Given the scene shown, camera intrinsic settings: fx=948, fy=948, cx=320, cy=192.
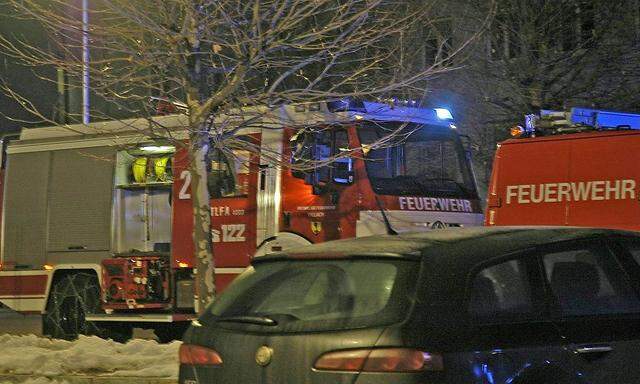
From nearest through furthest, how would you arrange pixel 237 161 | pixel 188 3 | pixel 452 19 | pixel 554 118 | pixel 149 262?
pixel 188 3, pixel 554 118, pixel 237 161, pixel 149 262, pixel 452 19

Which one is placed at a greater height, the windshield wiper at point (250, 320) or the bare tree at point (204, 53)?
the bare tree at point (204, 53)

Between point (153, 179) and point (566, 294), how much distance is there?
353 inches

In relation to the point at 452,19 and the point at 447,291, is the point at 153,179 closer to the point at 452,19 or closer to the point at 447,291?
the point at 452,19

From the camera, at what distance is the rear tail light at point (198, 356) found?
4.97 m

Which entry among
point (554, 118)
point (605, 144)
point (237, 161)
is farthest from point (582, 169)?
point (237, 161)

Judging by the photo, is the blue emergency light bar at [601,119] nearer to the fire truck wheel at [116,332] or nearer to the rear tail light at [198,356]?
the rear tail light at [198,356]

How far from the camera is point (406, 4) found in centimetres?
1463

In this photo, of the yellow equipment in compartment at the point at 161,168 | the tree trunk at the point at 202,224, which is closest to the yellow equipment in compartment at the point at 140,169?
the yellow equipment in compartment at the point at 161,168

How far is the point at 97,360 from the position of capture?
958 centimetres

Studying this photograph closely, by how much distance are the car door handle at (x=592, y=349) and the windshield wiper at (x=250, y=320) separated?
5.04 feet

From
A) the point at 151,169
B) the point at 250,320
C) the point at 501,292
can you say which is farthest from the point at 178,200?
the point at 501,292

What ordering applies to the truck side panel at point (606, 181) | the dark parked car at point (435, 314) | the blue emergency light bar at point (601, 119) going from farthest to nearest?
1. the blue emergency light bar at point (601, 119)
2. the truck side panel at point (606, 181)
3. the dark parked car at point (435, 314)

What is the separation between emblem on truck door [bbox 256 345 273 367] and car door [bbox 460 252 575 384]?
0.95 meters

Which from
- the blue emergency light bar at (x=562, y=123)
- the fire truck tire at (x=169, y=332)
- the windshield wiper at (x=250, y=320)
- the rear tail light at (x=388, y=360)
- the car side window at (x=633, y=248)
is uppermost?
the blue emergency light bar at (x=562, y=123)
